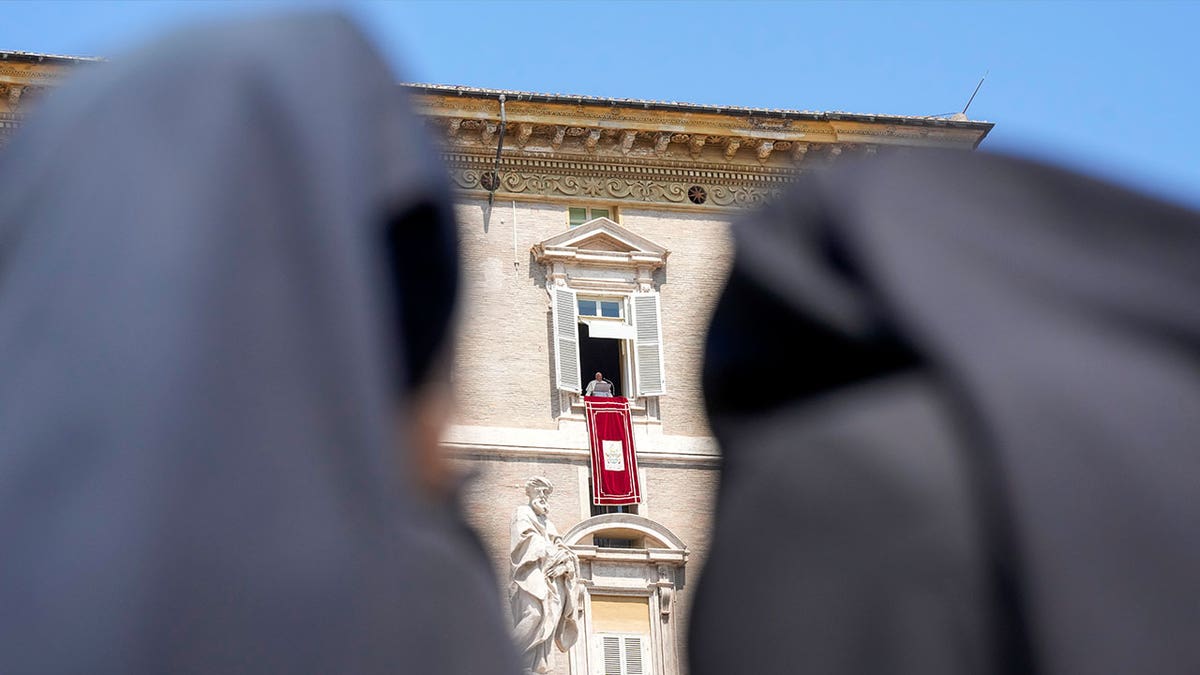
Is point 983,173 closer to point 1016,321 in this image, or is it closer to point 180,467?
point 1016,321

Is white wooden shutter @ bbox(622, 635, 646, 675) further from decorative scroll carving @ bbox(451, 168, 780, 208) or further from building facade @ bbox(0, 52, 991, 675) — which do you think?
decorative scroll carving @ bbox(451, 168, 780, 208)

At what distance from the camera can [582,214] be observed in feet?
64.8

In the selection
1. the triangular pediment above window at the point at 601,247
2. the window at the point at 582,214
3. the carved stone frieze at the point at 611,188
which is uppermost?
the carved stone frieze at the point at 611,188

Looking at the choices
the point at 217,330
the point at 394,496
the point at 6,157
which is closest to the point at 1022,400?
the point at 394,496

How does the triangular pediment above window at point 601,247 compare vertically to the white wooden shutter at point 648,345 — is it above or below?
above

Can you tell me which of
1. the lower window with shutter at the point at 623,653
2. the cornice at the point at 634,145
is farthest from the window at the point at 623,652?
the cornice at the point at 634,145

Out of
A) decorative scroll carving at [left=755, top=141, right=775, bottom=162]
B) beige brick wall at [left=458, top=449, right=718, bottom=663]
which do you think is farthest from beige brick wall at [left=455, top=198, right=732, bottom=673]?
decorative scroll carving at [left=755, top=141, right=775, bottom=162]

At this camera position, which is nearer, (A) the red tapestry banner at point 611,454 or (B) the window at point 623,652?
(B) the window at point 623,652

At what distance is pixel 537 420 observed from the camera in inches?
732

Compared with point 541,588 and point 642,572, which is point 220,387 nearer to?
point 541,588

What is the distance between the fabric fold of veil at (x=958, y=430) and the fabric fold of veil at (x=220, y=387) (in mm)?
359

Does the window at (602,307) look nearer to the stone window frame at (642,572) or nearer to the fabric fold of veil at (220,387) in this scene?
the stone window frame at (642,572)

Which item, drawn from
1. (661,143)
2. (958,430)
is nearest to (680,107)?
(661,143)

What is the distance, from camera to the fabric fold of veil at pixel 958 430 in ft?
4.73
